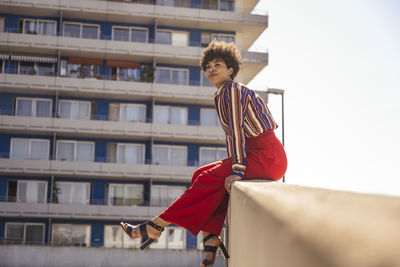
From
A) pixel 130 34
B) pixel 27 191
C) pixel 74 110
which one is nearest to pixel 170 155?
pixel 74 110

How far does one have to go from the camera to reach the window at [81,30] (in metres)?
34.9

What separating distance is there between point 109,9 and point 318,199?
1378 inches

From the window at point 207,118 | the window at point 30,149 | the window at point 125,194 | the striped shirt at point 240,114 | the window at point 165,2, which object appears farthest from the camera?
the window at point 165,2

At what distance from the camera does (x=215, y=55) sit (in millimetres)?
3670

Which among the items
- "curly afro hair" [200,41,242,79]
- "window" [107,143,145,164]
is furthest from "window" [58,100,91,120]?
"curly afro hair" [200,41,242,79]

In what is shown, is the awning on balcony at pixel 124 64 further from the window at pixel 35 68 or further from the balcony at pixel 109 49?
the window at pixel 35 68

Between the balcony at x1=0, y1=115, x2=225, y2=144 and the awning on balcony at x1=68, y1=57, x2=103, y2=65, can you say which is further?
the awning on balcony at x1=68, y1=57, x2=103, y2=65

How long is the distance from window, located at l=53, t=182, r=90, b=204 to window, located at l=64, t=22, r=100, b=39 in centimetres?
954

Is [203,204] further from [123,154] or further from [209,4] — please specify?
[209,4]

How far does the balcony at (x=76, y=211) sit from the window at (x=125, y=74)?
827 cm

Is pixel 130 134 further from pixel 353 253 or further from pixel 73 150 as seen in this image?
pixel 353 253

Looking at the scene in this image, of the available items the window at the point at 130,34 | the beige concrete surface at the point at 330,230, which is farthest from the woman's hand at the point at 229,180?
the window at the point at 130,34

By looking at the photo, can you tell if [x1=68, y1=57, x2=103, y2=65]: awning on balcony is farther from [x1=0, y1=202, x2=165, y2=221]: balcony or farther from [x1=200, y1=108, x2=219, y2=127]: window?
[x1=0, y1=202, x2=165, y2=221]: balcony

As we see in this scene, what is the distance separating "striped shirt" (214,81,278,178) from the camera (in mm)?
3307
